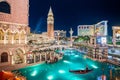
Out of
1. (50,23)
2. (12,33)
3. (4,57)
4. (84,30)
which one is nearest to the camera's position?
(4,57)

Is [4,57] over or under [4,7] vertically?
under

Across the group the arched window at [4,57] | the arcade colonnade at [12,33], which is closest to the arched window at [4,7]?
the arcade colonnade at [12,33]

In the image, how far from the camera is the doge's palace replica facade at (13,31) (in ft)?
44.7

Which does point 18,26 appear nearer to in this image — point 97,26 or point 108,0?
point 108,0

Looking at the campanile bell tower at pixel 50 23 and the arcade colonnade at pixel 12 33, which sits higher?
the campanile bell tower at pixel 50 23

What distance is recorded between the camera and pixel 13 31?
47.3 ft

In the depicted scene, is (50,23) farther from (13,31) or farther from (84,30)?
(13,31)

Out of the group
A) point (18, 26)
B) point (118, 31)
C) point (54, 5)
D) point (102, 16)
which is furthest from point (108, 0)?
point (18, 26)

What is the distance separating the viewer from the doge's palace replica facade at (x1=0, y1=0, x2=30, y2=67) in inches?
537

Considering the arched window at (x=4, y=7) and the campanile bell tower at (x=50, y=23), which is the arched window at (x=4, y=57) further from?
the campanile bell tower at (x=50, y=23)

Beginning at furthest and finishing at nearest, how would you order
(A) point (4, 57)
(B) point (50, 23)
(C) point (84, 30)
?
(C) point (84, 30), (B) point (50, 23), (A) point (4, 57)

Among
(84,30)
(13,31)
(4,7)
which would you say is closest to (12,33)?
(13,31)

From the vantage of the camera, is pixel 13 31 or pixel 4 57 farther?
pixel 13 31

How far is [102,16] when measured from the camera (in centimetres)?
2797
